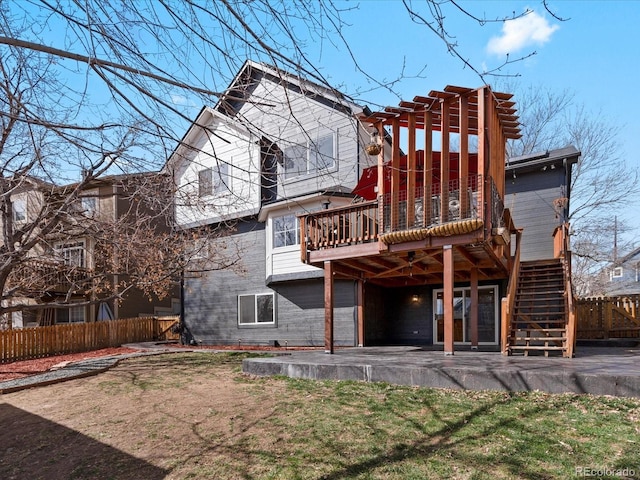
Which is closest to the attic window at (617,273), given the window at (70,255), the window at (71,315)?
the window at (70,255)

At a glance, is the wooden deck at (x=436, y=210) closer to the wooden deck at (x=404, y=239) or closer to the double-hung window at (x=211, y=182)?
the wooden deck at (x=404, y=239)

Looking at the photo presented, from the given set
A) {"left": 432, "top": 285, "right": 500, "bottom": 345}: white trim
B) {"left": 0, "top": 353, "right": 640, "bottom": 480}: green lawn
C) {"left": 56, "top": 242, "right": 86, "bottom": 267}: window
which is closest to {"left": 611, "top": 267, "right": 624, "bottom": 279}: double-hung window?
{"left": 432, "top": 285, "right": 500, "bottom": 345}: white trim

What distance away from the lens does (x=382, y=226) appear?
8312 mm

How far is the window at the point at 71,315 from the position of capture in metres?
20.9

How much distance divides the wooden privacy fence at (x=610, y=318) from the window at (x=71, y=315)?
834 inches

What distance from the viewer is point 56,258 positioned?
962cm

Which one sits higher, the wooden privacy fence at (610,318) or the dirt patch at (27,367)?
the wooden privacy fence at (610,318)

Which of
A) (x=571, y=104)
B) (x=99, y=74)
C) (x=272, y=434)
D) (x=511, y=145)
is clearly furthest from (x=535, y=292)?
(x=571, y=104)

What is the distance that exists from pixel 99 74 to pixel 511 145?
22641 mm

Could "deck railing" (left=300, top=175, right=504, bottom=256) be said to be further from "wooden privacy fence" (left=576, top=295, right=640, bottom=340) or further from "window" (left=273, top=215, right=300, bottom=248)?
"wooden privacy fence" (left=576, top=295, right=640, bottom=340)

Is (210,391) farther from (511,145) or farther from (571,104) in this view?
(571,104)

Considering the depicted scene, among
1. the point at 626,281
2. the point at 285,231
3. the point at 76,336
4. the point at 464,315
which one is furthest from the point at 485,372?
the point at 626,281

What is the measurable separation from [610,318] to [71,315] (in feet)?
73.8

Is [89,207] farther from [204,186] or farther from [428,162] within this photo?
[428,162]
